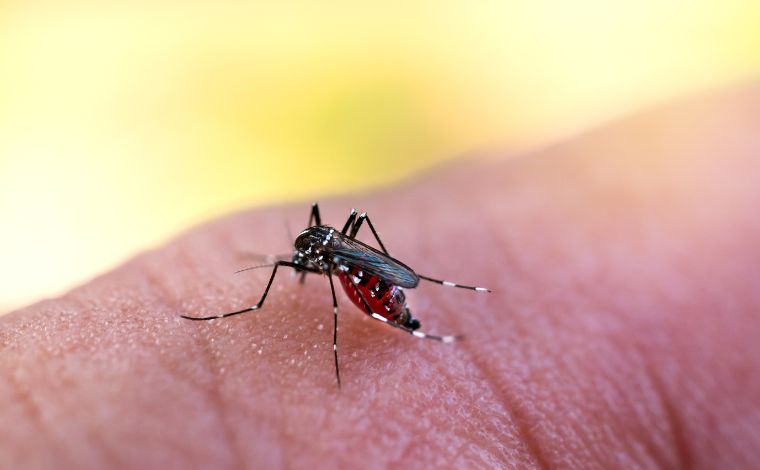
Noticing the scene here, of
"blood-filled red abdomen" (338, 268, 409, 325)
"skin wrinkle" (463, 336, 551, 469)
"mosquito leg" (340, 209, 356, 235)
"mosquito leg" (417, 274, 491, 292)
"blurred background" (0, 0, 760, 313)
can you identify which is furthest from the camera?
"blurred background" (0, 0, 760, 313)

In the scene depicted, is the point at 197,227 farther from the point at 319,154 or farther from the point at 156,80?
the point at 156,80

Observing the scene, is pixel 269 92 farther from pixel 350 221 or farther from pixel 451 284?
pixel 451 284

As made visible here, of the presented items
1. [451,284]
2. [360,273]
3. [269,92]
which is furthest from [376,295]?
[269,92]

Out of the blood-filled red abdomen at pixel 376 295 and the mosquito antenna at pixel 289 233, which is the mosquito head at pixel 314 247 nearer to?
the blood-filled red abdomen at pixel 376 295

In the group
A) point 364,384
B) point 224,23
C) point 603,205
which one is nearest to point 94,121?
point 224,23

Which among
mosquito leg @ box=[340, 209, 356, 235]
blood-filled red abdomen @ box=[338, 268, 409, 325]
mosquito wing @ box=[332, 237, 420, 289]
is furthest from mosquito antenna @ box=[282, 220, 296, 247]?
blood-filled red abdomen @ box=[338, 268, 409, 325]

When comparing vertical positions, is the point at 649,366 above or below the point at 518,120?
below

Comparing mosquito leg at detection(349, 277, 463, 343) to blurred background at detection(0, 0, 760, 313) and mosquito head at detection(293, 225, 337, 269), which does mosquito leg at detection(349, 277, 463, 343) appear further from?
blurred background at detection(0, 0, 760, 313)

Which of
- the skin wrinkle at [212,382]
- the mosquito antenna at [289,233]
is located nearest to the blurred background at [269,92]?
the mosquito antenna at [289,233]
